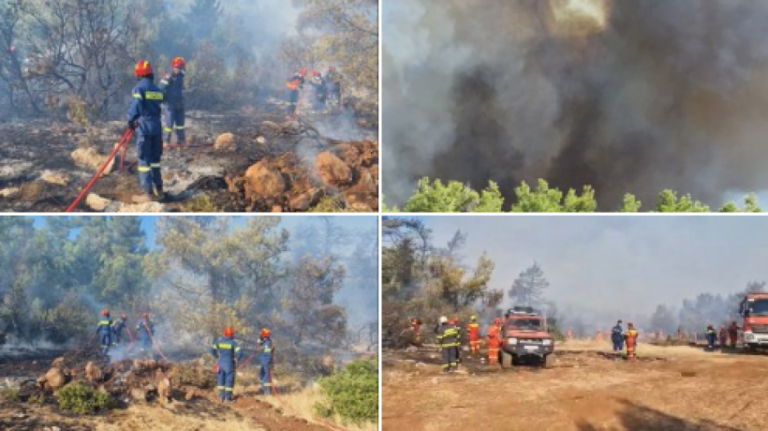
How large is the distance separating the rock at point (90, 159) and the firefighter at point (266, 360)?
3506 mm

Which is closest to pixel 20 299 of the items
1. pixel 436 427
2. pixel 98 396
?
pixel 98 396

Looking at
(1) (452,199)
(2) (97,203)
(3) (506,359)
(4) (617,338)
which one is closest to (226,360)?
(2) (97,203)

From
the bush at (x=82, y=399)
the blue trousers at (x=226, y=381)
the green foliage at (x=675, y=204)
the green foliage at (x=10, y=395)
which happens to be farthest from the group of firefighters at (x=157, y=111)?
the green foliage at (x=675, y=204)

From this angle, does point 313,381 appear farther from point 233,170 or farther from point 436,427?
point 233,170

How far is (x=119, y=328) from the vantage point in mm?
11266

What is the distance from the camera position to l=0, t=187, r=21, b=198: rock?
36.5 feet

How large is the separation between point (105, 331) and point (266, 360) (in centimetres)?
249

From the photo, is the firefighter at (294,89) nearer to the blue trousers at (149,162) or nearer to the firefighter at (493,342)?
the blue trousers at (149,162)

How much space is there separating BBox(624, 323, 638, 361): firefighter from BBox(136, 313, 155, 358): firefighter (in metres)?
7.47

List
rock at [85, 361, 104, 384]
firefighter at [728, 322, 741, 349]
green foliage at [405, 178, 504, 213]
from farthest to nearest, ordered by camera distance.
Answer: green foliage at [405, 178, 504, 213]
firefighter at [728, 322, 741, 349]
rock at [85, 361, 104, 384]

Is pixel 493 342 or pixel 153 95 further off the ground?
pixel 153 95

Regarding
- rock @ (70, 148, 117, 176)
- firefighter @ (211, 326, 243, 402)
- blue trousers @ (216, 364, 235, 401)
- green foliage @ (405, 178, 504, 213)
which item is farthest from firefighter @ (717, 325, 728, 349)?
rock @ (70, 148, 117, 176)

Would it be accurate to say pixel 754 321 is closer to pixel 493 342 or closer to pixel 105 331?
pixel 493 342

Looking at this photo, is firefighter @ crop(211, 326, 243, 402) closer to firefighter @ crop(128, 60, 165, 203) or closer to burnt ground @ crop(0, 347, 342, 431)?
burnt ground @ crop(0, 347, 342, 431)
